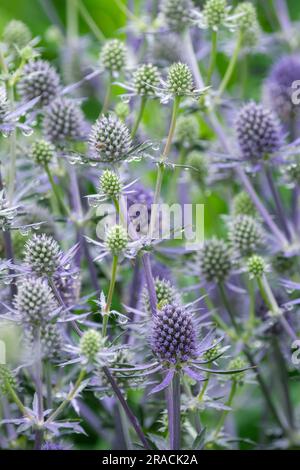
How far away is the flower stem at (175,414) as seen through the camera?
114 centimetres

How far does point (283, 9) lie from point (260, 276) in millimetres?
1269

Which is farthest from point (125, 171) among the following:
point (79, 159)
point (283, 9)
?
point (283, 9)

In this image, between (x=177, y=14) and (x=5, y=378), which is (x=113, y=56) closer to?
Result: (x=177, y=14)

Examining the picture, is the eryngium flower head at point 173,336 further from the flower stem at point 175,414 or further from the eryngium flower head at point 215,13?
the eryngium flower head at point 215,13

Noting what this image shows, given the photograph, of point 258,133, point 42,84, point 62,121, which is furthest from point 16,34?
point 258,133

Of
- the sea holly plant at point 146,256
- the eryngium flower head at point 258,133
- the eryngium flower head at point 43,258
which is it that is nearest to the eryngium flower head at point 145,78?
the sea holly plant at point 146,256

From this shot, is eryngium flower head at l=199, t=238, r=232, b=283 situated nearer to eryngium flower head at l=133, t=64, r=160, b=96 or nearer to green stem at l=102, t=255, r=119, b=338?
eryngium flower head at l=133, t=64, r=160, b=96

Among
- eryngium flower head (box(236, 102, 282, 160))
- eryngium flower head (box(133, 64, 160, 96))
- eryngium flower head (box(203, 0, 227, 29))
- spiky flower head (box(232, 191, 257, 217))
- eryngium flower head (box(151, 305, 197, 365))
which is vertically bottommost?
eryngium flower head (box(151, 305, 197, 365))

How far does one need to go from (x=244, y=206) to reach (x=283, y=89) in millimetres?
386

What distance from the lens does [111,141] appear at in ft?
4.07

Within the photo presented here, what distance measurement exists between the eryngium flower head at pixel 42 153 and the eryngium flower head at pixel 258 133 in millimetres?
416

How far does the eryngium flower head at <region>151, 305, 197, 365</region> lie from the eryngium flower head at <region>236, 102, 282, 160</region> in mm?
561

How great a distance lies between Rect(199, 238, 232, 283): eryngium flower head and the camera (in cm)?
160

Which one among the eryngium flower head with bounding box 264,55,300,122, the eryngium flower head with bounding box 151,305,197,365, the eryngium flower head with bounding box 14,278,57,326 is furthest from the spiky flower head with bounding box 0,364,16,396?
the eryngium flower head with bounding box 264,55,300,122
